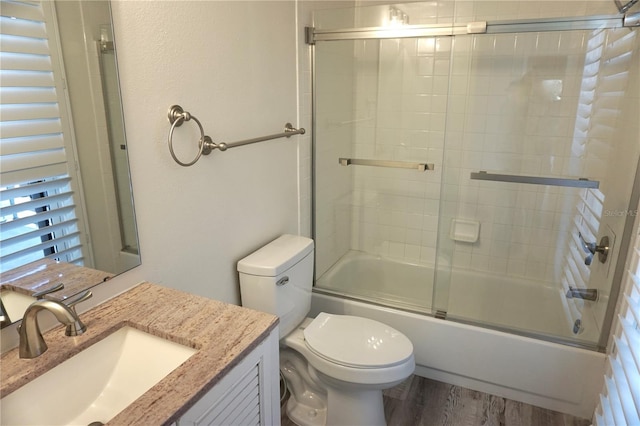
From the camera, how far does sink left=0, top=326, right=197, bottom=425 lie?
101 cm

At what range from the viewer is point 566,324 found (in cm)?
217

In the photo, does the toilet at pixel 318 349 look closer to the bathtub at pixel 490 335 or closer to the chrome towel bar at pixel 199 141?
the bathtub at pixel 490 335

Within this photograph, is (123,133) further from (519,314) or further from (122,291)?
(519,314)

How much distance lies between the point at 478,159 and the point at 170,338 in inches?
81.6

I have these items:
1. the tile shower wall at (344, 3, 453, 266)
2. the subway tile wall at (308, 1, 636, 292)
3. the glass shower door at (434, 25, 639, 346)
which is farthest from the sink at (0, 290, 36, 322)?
the tile shower wall at (344, 3, 453, 266)

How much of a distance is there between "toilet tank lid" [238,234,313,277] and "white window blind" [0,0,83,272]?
0.81m

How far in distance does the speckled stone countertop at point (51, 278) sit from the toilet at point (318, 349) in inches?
28.8

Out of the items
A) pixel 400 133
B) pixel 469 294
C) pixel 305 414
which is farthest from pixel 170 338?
pixel 400 133

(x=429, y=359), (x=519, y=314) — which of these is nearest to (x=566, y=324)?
(x=519, y=314)

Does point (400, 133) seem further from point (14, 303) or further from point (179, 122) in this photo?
point (14, 303)

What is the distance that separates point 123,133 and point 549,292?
2.29 m

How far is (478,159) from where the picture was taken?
259 centimetres

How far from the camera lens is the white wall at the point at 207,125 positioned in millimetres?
1375

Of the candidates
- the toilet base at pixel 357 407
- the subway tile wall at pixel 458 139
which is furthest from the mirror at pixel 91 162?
the subway tile wall at pixel 458 139
